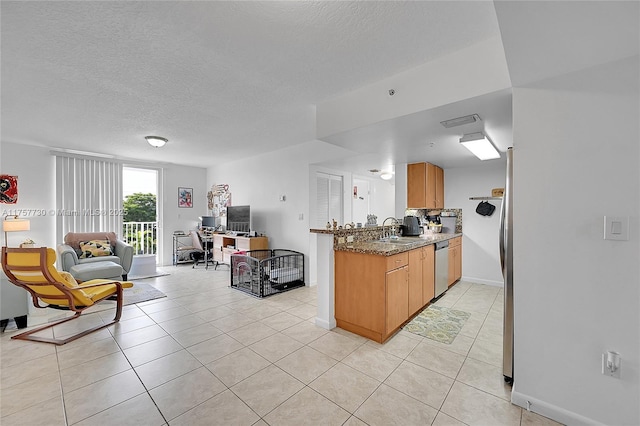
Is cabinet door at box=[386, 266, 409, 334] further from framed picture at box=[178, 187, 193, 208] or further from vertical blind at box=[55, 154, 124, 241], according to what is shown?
framed picture at box=[178, 187, 193, 208]

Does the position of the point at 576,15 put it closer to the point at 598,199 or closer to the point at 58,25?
the point at 598,199

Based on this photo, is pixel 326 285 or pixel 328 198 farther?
pixel 328 198

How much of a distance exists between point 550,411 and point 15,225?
689 cm

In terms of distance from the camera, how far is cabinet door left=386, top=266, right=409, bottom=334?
102 inches

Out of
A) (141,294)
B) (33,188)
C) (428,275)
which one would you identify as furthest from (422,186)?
(33,188)

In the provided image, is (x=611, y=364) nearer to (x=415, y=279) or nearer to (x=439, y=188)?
(x=415, y=279)

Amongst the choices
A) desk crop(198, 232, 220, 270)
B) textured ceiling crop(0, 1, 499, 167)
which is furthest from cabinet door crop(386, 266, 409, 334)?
desk crop(198, 232, 220, 270)

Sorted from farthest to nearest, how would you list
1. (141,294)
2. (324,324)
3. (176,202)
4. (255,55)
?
(176,202), (141,294), (324,324), (255,55)

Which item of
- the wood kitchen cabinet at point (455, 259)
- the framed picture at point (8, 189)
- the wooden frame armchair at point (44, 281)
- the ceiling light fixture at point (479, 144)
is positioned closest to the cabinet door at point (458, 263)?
the wood kitchen cabinet at point (455, 259)

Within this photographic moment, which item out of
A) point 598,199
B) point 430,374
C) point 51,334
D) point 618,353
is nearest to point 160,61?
point 51,334

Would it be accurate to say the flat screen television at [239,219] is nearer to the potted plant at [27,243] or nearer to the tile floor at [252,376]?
the tile floor at [252,376]

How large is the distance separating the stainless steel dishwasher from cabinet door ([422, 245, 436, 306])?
5.4 inches

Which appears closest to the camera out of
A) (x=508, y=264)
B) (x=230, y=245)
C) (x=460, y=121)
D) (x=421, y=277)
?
(x=508, y=264)

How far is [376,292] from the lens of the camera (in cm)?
260
